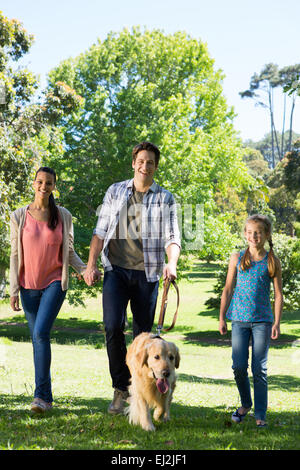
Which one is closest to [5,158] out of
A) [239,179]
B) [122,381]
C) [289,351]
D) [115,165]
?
[115,165]

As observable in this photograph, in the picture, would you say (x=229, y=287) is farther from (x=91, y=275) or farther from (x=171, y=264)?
(x=91, y=275)

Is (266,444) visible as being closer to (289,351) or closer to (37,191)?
(37,191)

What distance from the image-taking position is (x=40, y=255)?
503cm

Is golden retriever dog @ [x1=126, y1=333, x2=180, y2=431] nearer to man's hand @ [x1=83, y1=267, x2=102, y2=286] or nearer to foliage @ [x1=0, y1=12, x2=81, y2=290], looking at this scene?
man's hand @ [x1=83, y1=267, x2=102, y2=286]

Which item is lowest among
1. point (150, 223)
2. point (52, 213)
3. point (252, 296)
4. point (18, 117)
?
point (252, 296)

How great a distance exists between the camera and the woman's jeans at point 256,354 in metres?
4.77

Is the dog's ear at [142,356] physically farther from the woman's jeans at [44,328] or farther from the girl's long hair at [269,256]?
the girl's long hair at [269,256]

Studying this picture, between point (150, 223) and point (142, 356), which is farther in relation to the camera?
point (150, 223)

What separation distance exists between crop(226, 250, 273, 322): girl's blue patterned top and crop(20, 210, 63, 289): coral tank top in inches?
→ 66.7

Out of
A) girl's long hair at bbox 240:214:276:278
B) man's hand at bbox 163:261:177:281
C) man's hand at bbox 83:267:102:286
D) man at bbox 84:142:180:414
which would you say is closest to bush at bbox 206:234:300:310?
Answer: girl's long hair at bbox 240:214:276:278

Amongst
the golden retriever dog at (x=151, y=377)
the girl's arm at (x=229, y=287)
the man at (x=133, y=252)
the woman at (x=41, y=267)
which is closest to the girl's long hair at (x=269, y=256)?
the girl's arm at (x=229, y=287)

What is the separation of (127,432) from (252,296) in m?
1.64

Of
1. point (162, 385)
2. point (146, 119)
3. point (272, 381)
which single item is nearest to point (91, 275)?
point (162, 385)

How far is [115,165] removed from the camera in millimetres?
23859
